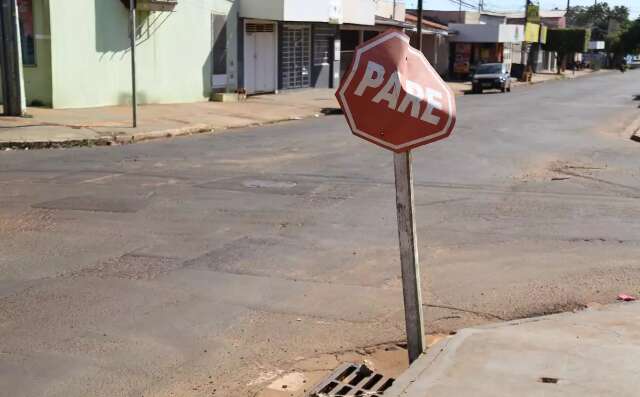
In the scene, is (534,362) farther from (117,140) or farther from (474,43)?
(474,43)

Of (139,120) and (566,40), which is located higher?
(566,40)

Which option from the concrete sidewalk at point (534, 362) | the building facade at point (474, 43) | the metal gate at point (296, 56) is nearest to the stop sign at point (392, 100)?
the concrete sidewalk at point (534, 362)

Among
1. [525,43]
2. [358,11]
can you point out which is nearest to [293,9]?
[358,11]

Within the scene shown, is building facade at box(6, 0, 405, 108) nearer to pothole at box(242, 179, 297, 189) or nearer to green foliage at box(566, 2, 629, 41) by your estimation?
pothole at box(242, 179, 297, 189)

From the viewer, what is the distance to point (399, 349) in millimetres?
5449

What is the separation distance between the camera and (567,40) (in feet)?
255

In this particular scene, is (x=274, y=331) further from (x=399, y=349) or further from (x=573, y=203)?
(x=573, y=203)

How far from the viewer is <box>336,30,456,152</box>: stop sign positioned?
14.3 feet

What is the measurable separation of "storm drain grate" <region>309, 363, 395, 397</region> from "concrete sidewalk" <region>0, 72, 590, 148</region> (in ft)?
38.8

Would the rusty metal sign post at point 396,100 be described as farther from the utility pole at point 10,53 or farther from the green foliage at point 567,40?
the green foliage at point 567,40

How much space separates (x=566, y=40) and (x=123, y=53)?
6459cm

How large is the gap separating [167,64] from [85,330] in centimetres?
1953

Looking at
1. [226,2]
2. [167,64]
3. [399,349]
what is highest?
[226,2]

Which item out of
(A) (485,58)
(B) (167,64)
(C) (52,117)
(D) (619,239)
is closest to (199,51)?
(B) (167,64)
